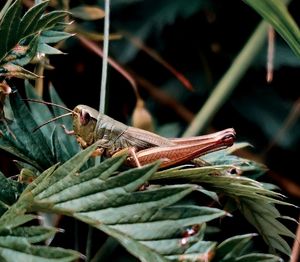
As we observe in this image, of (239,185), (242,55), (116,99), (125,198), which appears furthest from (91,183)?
(116,99)

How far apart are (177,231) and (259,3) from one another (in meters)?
0.20

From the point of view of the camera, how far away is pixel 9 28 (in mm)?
619

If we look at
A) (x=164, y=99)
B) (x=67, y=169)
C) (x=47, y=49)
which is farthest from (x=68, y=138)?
(x=164, y=99)

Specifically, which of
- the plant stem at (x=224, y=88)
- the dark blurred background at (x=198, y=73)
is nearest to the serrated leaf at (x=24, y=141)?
the plant stem at (x=224, y=88)

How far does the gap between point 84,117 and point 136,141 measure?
0.23ft

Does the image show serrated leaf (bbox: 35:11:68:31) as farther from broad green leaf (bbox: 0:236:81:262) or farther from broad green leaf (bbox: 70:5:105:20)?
broad green leaf (bbox: 70:5:105:20)

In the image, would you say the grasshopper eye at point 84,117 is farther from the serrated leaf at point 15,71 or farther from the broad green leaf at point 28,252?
the broad green leaf at point 28,252

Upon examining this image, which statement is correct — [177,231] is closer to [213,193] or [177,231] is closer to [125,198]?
[125,198]

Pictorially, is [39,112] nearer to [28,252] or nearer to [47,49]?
[47,49]

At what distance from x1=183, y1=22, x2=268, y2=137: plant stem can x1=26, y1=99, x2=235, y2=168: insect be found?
0.17m

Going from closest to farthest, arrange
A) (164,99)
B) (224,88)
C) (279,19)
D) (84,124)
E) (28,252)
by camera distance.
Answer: (28,252) < (279,19) < (84,124) < (224,88) < (164,99)

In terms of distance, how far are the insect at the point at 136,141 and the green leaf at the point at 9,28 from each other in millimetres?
124

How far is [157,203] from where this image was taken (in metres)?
0.51

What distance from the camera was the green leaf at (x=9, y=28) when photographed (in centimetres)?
61
